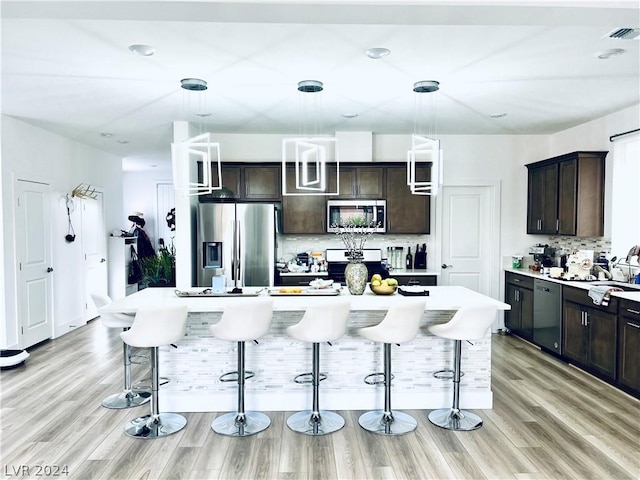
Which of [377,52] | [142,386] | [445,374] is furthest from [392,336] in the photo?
[142,386]

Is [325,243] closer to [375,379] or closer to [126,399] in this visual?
[375,379]

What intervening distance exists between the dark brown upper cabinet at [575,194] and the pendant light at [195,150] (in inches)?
155

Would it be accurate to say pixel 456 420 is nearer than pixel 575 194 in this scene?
Yes

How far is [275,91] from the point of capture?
4.21m

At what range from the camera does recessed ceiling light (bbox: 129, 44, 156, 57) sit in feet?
10.3

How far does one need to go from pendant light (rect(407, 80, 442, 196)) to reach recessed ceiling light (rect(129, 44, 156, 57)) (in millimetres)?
2009

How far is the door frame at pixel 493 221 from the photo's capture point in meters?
6.13

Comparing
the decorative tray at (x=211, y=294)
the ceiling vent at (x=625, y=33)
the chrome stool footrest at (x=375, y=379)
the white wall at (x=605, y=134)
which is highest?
the ceiling vent at (x=625, y=33)

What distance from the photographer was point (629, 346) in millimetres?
3859

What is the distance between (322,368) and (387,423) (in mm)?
661

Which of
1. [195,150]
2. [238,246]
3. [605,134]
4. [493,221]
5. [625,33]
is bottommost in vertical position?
[238,246]

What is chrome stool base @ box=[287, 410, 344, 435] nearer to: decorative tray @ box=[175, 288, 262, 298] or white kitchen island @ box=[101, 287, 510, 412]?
white kitchen island @ box=[101, 287, 510, 412]

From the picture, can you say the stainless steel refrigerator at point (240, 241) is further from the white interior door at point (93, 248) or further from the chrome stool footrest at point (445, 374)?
the white interior door at point (93, 248)

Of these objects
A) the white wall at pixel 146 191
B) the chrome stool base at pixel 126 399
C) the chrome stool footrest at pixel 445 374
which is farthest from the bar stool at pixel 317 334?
the white wall at pixel 146 191
